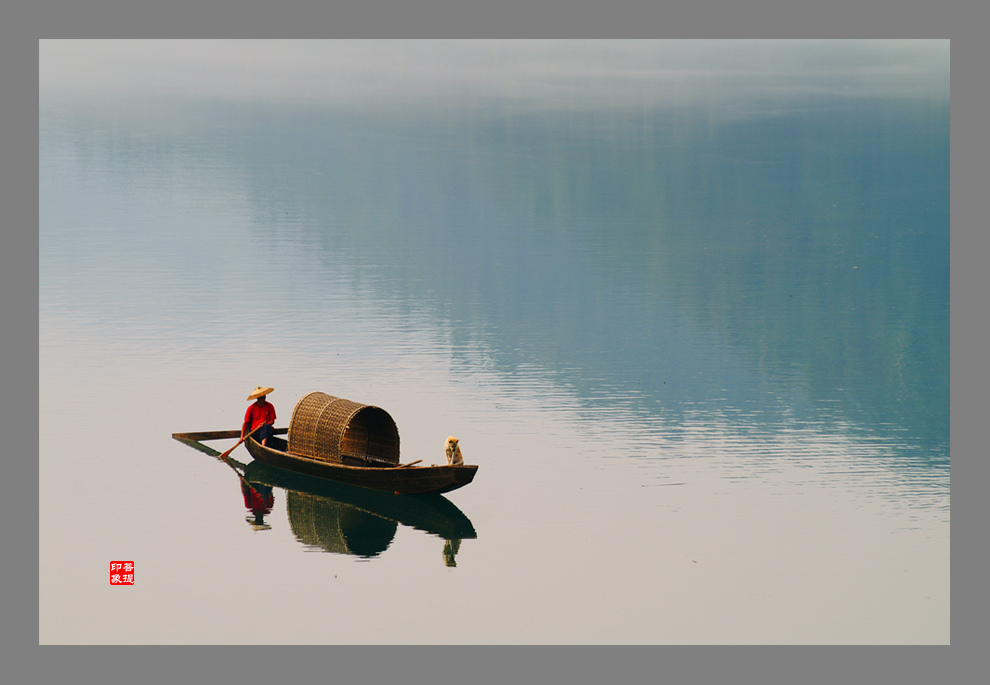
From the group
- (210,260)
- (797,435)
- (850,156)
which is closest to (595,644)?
(797,435)

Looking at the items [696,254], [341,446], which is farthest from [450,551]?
[696,254]

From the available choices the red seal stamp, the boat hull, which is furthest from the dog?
the red seal stamp

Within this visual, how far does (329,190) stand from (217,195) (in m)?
1.78

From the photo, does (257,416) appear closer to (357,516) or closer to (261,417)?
(261,417)

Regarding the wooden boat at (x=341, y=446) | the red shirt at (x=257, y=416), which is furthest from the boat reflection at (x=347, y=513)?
the red shirt at (x=257, y=416)

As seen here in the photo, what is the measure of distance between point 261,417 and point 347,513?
204cm

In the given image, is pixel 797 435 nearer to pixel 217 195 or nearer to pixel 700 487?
pixel 700 487

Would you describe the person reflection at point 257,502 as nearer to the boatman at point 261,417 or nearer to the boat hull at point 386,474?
the boat hull at point 386,474

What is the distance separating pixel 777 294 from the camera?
1609 cm

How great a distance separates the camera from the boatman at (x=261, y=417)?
11.9 metres

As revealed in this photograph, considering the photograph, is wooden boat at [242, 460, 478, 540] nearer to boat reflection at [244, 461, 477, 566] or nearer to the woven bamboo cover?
boat reflection at [244, 461, 477, 566]

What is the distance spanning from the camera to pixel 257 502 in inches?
419

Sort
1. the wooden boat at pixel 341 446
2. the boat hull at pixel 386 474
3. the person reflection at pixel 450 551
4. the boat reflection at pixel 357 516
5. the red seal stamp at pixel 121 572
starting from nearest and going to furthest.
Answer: the red seal stamp at pixel 121 572 < the person reflection at pixel 450 551 < the boat reflection at pixel 357 516 < the boat hull at pixel 386 474 < the wooden boat at pixel 341 446

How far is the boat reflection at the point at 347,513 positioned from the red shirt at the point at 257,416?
1.82ft
